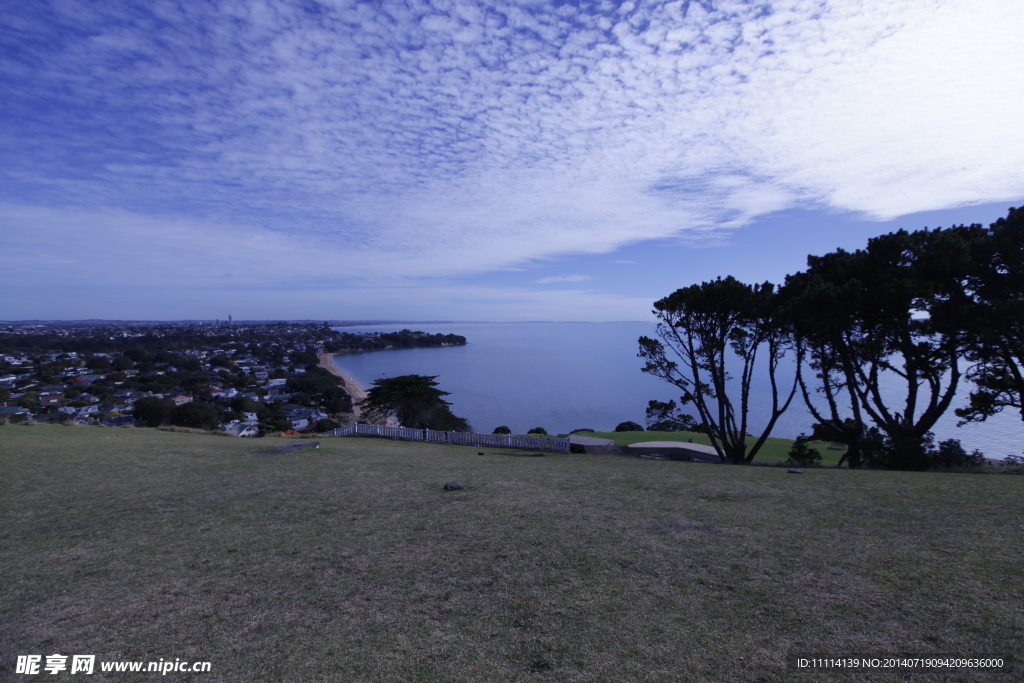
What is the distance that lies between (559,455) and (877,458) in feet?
29.4

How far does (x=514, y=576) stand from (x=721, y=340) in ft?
51.7

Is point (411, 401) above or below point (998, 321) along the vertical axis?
below

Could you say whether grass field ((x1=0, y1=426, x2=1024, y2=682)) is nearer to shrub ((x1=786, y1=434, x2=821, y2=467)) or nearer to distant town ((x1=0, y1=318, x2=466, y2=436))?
shrub ((x1=786, y1=434, x2=821, y2=467))

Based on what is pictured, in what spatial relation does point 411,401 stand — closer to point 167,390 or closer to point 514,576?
point 514,576

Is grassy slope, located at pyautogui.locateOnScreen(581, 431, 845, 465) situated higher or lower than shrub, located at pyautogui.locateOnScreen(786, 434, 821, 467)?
lower

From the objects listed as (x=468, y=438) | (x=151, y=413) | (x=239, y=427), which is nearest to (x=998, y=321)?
(x=468, y=438)

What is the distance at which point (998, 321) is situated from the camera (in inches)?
492

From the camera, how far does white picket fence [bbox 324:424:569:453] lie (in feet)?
57.8

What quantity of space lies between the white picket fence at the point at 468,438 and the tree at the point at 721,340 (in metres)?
5.09

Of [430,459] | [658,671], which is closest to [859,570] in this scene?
[658,671]

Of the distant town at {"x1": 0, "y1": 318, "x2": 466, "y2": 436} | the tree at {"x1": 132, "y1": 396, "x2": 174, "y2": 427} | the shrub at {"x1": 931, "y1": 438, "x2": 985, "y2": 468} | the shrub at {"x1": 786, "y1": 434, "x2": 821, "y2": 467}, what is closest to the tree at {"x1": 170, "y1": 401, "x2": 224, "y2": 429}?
the distant town at {"x1": 0, "y1": 318, "x2": 466, "y2": 436}

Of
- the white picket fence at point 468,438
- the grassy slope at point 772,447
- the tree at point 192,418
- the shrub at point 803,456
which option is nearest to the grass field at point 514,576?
the shrub at point 803,456

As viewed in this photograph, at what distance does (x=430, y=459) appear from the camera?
A: 44.6ft

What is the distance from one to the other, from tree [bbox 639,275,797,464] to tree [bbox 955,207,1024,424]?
479cm
